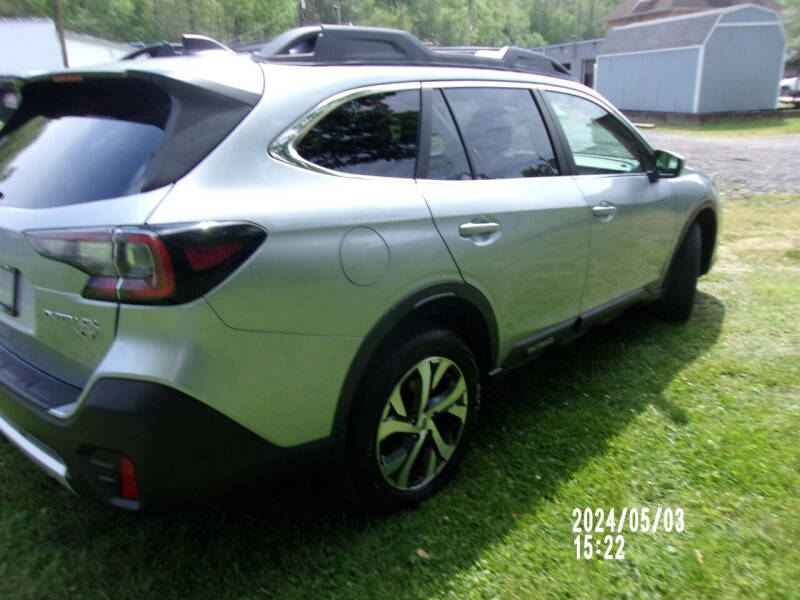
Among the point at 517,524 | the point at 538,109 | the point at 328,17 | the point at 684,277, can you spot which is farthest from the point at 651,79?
the point at 328,17

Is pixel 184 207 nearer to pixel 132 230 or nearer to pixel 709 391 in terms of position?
pixel 132 230

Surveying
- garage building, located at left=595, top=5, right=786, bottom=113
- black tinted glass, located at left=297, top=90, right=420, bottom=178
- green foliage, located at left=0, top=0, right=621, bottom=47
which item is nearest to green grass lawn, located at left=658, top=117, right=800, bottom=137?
garage building, located at left=595, top=5, right=786, bottom=113

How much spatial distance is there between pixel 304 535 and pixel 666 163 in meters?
3.10

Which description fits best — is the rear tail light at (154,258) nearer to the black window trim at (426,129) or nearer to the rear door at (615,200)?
the black window trim at (426,129)

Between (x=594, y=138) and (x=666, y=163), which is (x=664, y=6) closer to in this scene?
(x=666, y=163)

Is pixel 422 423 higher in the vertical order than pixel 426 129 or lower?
lower

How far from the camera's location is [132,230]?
1691 mm

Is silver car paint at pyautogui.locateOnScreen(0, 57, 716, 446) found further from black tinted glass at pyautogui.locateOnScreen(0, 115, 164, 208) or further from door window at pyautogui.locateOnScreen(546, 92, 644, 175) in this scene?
door window at pyautogui.locateOnScreen(546, 92, 644, 175)

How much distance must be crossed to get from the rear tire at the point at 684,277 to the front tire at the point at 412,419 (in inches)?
91.9

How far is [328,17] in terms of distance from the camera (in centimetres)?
7775

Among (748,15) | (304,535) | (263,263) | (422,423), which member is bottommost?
(304,535)

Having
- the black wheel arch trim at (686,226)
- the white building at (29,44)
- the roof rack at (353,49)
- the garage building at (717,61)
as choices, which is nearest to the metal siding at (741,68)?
the garage building at (717,61)

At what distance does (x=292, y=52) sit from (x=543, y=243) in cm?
136

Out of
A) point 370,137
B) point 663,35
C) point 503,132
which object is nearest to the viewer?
point 370,137
